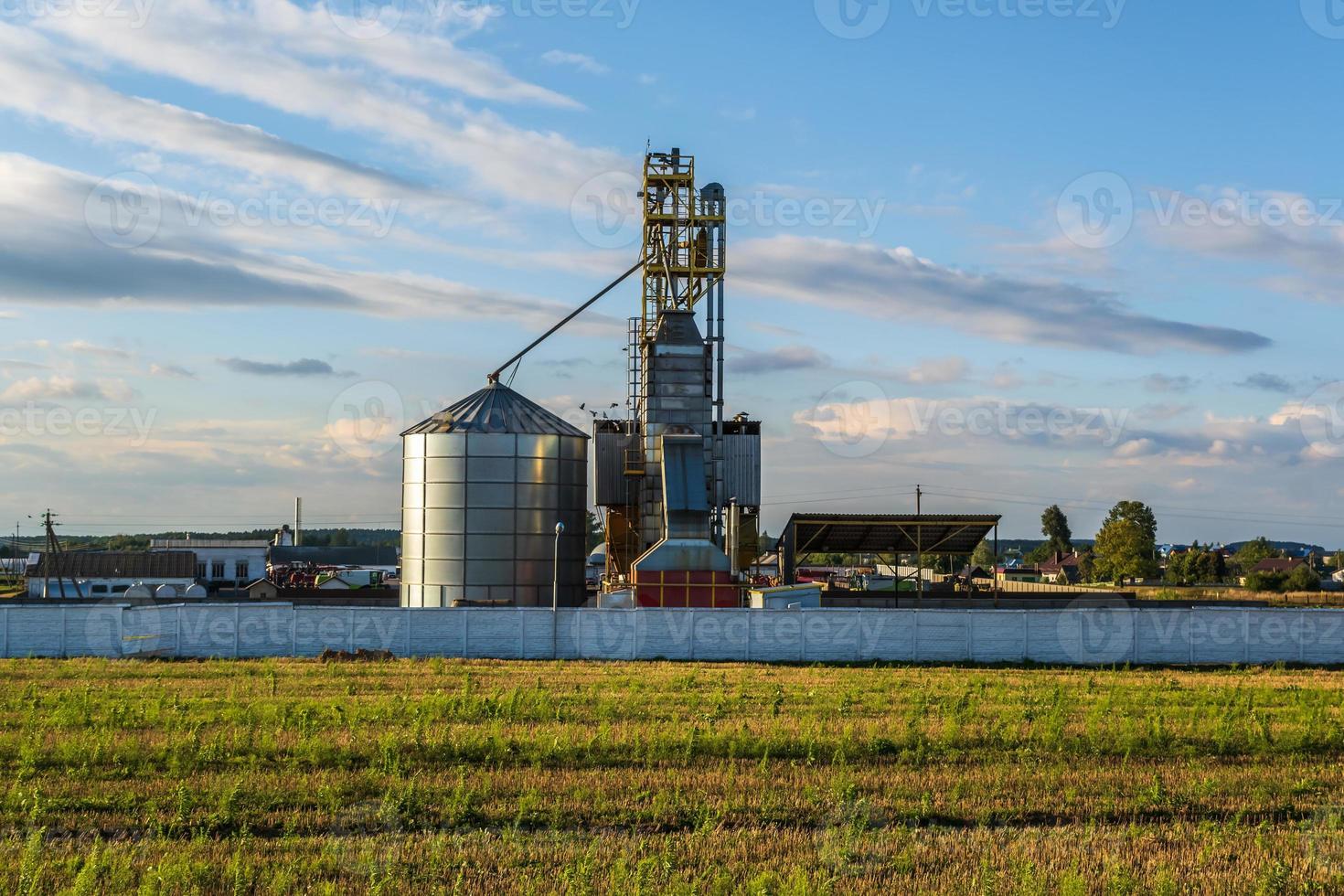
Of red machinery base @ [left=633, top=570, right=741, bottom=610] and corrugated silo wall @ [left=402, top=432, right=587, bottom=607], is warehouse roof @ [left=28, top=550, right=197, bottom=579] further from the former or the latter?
red machinery base @ [left=633, top=570, right=741, bottom=610]

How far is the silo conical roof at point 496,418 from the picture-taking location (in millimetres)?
49094

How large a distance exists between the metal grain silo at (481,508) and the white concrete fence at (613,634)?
425 inches

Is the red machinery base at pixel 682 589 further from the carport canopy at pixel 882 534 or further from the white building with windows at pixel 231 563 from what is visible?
the white building with windows at pixel 231 563

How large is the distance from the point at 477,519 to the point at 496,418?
417 cm

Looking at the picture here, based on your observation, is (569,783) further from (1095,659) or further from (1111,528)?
(1111,528)

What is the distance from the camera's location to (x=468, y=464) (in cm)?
4834

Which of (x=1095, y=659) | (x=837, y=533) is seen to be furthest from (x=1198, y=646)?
(x=837, y=533)

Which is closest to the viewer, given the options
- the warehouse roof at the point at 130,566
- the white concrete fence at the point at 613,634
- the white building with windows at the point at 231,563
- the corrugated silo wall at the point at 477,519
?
the white concrete fence at the point at 613,634

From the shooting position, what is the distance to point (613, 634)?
36000 mm

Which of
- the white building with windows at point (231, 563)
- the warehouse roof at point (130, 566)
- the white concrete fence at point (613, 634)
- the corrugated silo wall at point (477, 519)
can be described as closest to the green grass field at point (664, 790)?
the white concrete fence at point (613, 634)

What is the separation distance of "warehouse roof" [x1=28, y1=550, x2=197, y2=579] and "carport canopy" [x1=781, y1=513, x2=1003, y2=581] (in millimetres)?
56098

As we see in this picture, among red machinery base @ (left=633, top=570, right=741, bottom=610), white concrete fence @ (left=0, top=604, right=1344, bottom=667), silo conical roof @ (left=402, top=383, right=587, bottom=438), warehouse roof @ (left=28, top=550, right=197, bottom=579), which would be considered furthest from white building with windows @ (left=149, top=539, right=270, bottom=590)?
white concrete fence @ (left=0, top=604, right=1344, bottom=667)

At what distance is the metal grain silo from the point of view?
47.9m

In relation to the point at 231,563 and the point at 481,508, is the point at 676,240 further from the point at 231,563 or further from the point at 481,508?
the point at 231,563
